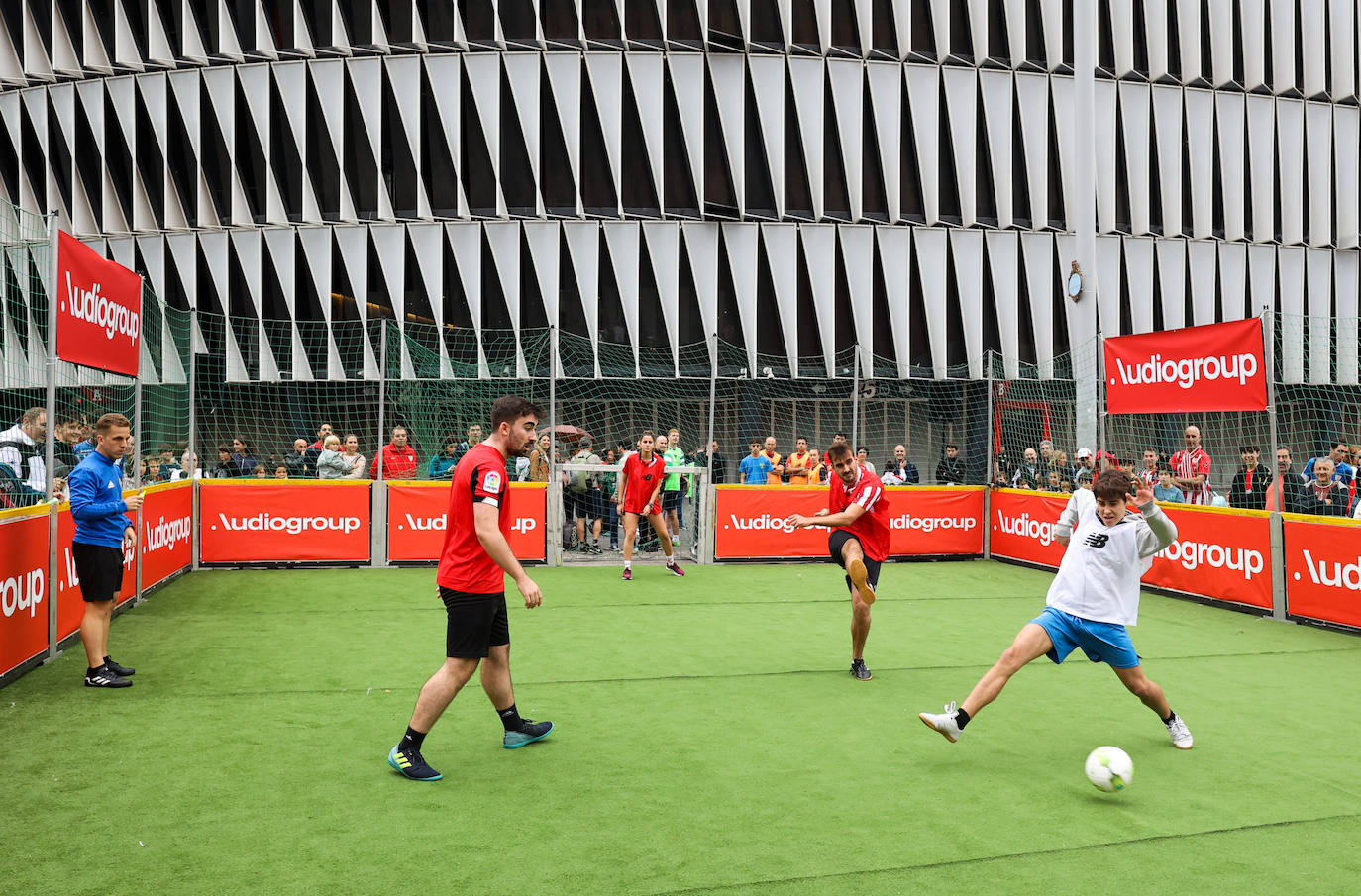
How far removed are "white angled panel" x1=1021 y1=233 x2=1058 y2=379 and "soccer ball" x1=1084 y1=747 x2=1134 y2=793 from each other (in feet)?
90.0

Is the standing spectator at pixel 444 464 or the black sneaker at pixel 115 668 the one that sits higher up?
the standing spectator at pixel 444 464

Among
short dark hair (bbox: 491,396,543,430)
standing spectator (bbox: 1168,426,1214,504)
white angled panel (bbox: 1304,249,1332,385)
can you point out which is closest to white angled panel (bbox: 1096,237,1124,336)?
white angled panel (bbox: 1304,249,1332,385)

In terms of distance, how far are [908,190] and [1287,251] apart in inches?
489

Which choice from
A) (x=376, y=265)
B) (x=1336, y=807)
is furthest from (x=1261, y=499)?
(x=376, y=265)

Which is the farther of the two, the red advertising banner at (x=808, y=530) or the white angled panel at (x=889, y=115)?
the white angled panel at (x=889, y=115)

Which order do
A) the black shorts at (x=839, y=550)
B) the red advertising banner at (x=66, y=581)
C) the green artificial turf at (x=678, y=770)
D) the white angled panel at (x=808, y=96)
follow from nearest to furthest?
the green artificial turf at (x=678, y=770) → the black shorts at (x=839, y=550) → the red advertising banner at (x=66, y=581) → the white angled panel at (x=808, y=96)

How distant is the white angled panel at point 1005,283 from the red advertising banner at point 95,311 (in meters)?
25.4

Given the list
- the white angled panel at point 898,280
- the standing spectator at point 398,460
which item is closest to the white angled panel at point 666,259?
the white angled panel at point 898,280

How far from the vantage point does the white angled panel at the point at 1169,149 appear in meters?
32.0

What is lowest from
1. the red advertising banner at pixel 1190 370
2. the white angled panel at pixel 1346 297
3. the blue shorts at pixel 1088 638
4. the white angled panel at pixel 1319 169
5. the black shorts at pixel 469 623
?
the blue shorts at pixel 1088 638

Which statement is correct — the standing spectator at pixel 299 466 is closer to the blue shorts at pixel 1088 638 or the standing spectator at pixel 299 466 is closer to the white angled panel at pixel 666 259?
the blue shorts at pixel 1088 638

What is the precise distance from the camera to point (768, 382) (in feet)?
102

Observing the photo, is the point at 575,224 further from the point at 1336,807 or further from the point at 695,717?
the point at 1336,807

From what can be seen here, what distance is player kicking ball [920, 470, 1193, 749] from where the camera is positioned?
6098mm
